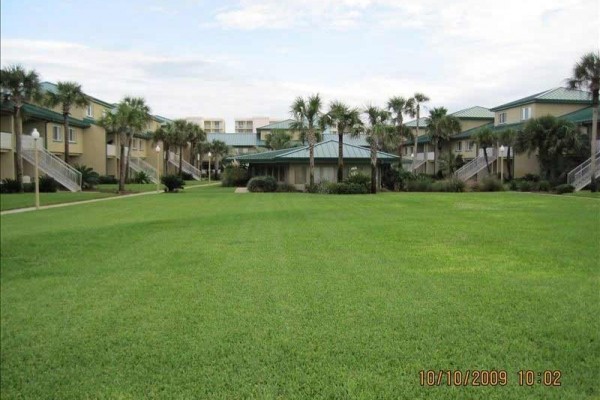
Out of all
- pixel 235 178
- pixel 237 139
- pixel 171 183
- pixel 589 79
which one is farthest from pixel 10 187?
pixel 237 139

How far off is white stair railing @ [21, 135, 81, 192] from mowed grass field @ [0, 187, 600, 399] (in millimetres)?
23836

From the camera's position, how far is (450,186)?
37.6 metres

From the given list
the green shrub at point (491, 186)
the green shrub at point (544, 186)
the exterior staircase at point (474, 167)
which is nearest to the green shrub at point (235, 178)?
the exterior staircase at point (474, 167)

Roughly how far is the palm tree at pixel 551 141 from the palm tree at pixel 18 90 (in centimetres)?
3185

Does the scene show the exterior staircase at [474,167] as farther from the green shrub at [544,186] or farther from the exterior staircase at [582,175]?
the green shrub at [544,186]

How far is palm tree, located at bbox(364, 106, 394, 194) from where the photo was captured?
36.6 metres

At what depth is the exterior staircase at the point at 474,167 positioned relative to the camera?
4912 centimetres

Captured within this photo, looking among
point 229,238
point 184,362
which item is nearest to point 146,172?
point 229,238

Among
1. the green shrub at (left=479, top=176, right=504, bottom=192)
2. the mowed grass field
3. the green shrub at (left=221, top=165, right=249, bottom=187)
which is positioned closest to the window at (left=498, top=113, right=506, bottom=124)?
the green shrub at (left=479, top=176, right=504, bottom=192)

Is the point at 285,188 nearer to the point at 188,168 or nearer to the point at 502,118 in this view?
the point at 502,118

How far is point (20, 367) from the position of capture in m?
5.42

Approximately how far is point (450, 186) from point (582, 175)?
806 cm

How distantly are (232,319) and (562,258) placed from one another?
613 cm

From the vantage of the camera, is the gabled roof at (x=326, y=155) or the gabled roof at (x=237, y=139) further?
the gabled roof at (x=237, y=139)
